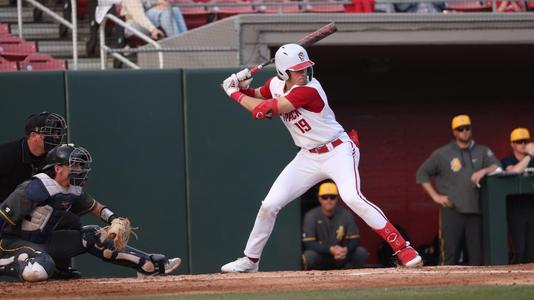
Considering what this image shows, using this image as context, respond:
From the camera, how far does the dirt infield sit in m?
7.05

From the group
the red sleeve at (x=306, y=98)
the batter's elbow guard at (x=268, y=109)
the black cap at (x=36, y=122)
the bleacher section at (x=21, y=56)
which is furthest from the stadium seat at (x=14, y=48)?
the red sleeve at (x=306, y=98)

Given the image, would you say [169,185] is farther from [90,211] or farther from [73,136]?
[90,211]

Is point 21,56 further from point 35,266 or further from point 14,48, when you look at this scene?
point 35,266

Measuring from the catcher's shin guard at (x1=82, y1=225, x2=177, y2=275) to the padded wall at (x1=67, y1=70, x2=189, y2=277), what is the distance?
8.69ft

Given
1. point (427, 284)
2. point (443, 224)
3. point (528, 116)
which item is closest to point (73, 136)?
point (443, 224)

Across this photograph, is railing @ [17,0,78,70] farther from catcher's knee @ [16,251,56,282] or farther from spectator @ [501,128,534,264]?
spectator @ [501,128,534,264]

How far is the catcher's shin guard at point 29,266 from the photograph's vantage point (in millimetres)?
7449

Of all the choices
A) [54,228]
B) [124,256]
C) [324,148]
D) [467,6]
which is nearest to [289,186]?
[324,148]

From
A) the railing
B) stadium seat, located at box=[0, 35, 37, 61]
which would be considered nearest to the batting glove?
the railing

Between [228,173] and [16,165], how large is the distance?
2.98 m

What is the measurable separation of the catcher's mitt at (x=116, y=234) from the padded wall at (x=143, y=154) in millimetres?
2857

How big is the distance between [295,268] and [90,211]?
129 inches

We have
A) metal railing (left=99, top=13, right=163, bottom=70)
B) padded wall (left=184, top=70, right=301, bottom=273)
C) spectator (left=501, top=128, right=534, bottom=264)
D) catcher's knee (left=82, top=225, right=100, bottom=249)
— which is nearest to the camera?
catcher's knee (left=82, top=225, right=100, bottom=249)

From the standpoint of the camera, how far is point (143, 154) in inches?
426
